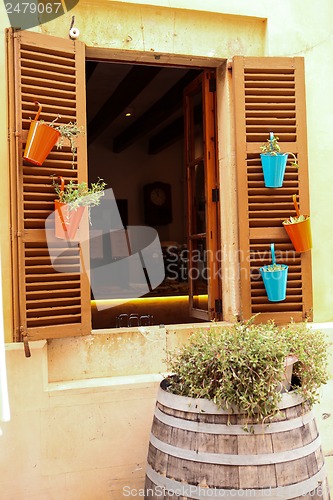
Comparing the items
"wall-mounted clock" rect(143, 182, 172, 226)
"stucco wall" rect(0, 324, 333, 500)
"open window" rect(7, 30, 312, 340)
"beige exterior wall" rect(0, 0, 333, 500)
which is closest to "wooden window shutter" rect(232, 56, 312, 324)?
"open window" rect(7, 30, 312, 340)

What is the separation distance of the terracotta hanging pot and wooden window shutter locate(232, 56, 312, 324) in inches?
43.7

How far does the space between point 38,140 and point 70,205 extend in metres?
0.41

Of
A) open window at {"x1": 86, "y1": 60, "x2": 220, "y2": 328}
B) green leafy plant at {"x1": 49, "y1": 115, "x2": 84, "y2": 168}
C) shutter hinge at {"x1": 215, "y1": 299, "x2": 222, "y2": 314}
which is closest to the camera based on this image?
green leafy plant at {"x1": 49, "y1": 115, "x2": 84, "y2": 168}

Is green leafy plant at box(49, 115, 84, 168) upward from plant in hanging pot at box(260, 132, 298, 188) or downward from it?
upward

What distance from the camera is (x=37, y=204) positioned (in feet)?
10.5

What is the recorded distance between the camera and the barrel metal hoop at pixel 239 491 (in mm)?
2219

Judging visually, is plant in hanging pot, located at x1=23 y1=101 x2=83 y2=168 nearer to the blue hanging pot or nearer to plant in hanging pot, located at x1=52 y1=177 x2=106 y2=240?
plant in hanging pot, located at x1=52 y1=177 x2=106 y2=240

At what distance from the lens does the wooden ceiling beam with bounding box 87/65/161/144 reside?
22.0 ft

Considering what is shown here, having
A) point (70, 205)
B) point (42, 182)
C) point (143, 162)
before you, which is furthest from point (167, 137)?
point (70, 205)

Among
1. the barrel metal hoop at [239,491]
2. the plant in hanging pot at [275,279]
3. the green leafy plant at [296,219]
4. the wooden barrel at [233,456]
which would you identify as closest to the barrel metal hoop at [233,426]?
the wooden barrel at [233,456]

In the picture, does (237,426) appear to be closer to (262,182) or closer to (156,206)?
(262,182)

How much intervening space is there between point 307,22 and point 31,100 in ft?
6.73

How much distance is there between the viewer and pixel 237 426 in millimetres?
2287

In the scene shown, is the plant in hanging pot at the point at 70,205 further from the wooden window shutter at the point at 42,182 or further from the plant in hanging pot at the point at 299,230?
the plant in hanging pot at the point at 299,230
